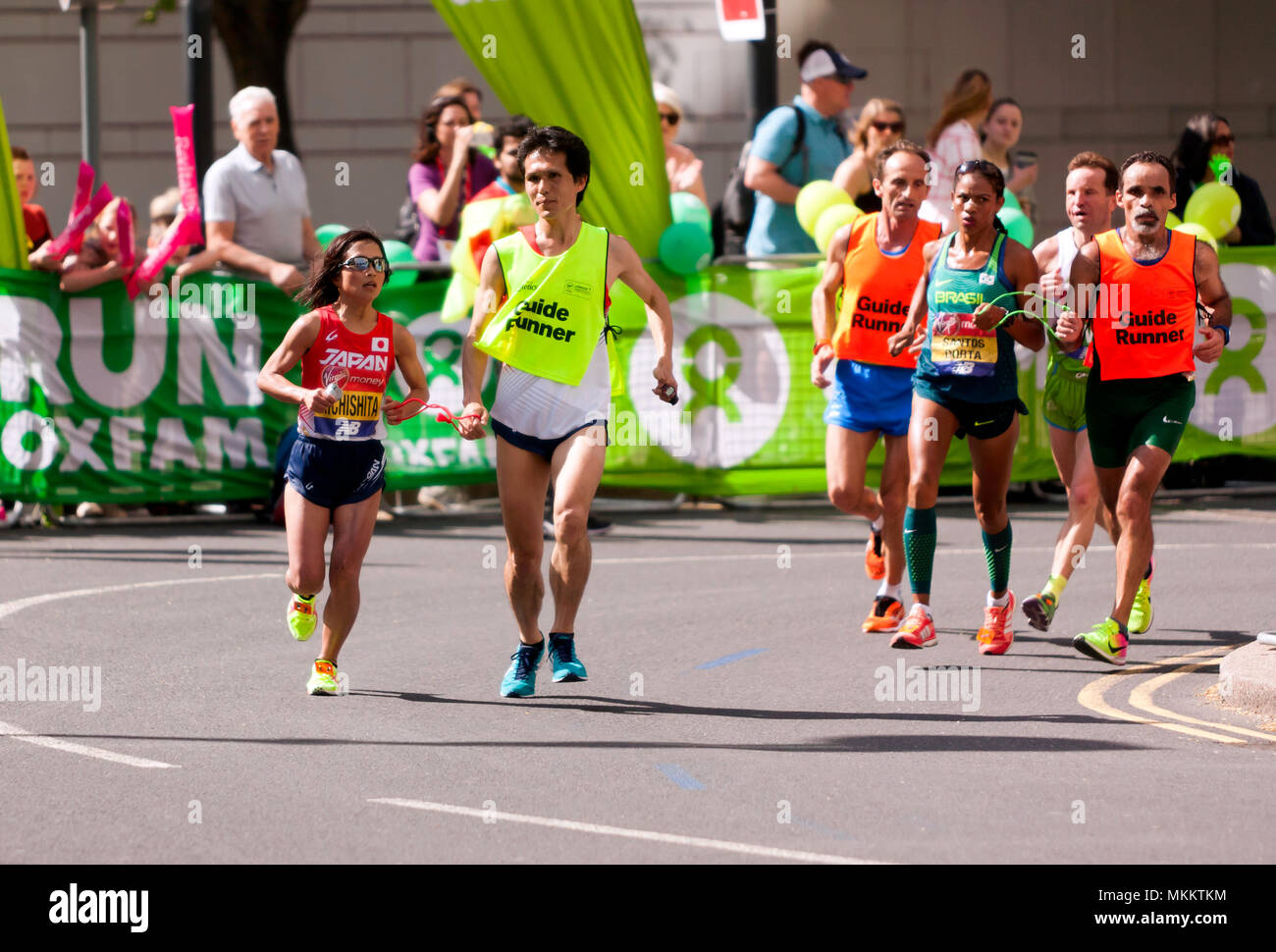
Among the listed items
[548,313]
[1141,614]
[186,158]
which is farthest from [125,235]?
[1141,614]

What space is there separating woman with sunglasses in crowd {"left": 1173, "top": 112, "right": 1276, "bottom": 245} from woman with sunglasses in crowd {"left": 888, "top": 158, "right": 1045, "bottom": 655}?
561cm

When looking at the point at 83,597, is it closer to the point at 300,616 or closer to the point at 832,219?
the point at 300,616

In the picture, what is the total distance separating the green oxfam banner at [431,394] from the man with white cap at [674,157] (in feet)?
3.26

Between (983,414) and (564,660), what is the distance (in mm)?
2151

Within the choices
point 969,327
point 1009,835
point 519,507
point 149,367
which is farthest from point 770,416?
point 1009,835

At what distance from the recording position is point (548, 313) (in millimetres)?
8203

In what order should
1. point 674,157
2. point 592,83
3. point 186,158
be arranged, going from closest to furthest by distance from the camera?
point 186,158
point 592,83
point 674,157

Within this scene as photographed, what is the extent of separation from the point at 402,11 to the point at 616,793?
19.9 meters

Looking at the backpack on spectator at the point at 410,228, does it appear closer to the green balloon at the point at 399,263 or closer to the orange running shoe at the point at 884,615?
the green balloon at the point at 399,263

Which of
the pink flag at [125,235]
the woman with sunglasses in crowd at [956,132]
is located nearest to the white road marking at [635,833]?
the woman with sunglasses in crowd at [956,132]

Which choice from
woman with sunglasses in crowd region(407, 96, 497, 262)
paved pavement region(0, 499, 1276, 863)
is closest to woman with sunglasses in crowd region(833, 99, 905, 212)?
woman with sunglasses in crowd region(407, 96, 497, 262)

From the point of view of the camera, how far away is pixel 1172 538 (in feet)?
43.3

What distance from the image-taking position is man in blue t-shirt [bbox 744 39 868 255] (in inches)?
563
